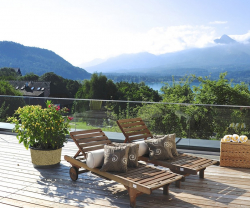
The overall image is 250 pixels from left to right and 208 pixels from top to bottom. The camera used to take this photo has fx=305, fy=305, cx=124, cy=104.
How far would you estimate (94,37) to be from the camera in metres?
115

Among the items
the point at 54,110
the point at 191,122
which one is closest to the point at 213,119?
the point at 191,122

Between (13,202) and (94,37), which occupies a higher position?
(94,37)

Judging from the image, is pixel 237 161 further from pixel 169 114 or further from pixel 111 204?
pixel 111 204

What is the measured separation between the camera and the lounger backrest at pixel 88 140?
471 centimetres

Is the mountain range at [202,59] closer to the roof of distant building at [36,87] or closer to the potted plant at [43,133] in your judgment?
the roof of distant building at [36,87]

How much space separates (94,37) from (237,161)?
114m

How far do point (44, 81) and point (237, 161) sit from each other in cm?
5615

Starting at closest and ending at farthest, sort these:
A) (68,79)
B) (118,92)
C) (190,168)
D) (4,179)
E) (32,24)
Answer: (190,168) → (4,179) → (118,92) → (68,79) → (32,24)

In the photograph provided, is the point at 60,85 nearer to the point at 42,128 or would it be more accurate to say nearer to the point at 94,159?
the point at 42,128

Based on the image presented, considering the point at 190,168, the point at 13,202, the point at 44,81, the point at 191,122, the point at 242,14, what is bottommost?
the point at 13,202

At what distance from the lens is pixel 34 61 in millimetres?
64000

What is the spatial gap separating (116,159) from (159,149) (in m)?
0.88

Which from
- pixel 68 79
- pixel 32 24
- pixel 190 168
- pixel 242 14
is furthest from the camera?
pixel 242 14

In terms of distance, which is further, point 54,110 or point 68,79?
point 68,79
